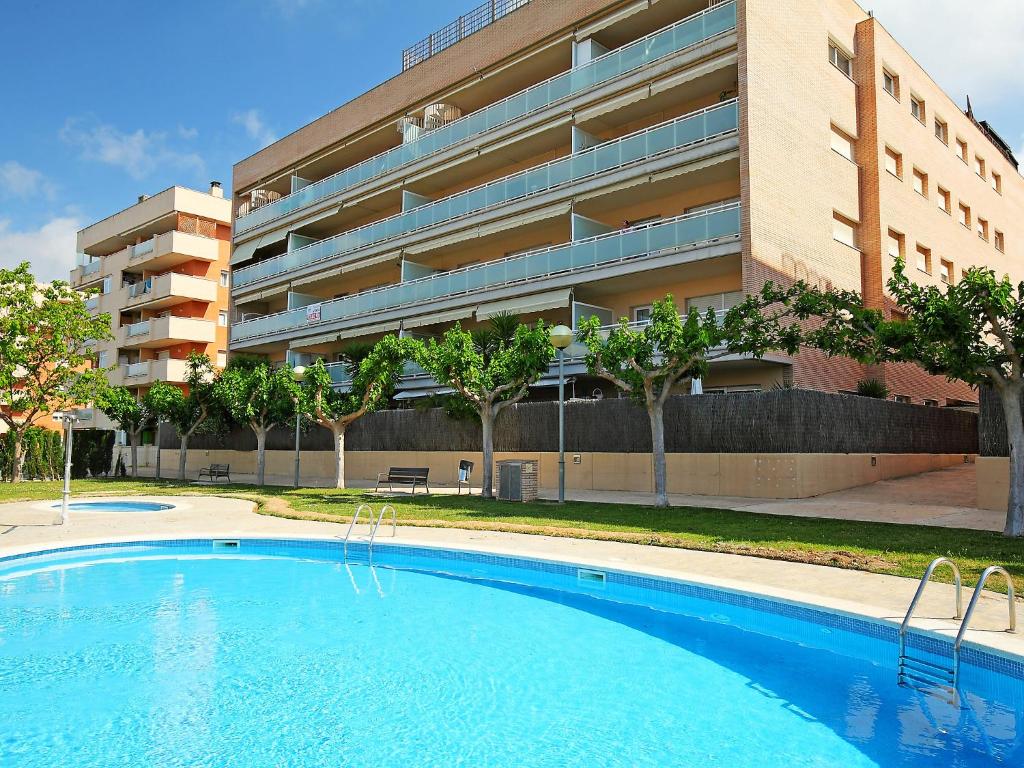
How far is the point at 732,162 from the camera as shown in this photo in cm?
2292

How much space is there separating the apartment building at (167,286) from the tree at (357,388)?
80.9 ft

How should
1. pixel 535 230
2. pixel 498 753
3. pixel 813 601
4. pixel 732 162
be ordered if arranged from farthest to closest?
1. pixel 535 230
2. pixel 732 162
3. pixel 813 601
4. pixel 498 753

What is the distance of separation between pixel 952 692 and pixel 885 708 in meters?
0.57

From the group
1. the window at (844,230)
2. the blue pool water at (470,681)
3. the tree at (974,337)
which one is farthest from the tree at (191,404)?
the tree at (974,337)

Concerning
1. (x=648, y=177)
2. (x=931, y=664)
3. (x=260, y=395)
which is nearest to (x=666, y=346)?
(x=648, y=177)

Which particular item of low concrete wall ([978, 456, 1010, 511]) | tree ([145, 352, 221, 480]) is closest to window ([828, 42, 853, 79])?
low concrete wall ([978, 456, 1010, 511])

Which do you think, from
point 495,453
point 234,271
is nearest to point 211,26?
point 495,453

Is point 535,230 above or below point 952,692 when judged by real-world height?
above

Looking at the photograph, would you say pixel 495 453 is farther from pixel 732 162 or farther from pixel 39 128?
pixel 39 128

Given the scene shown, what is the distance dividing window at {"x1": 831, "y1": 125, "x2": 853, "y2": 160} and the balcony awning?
10.7m

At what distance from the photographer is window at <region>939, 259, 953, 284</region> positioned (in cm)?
3054

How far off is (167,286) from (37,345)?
16.5m

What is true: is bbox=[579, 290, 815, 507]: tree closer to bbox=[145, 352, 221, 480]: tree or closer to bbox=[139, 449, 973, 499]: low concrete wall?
bbox=[139, 449, 973, 499]: low concrete wall

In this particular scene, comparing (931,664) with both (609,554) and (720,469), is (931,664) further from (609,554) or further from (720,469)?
(720,469)
